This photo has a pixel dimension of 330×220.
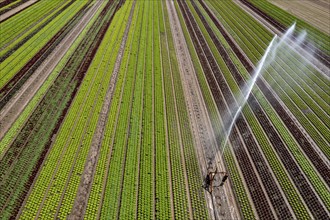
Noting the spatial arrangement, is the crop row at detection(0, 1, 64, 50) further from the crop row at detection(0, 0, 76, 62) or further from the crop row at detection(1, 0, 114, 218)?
the crop row at detection(1, 0, 114, 218)

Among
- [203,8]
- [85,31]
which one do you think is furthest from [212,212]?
[203,8]

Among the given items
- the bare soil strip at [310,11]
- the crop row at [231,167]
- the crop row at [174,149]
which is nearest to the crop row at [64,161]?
the crop row at [174,149]

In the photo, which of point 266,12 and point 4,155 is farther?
point 266,12

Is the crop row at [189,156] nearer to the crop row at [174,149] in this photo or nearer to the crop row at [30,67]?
the crop row at [174,149]

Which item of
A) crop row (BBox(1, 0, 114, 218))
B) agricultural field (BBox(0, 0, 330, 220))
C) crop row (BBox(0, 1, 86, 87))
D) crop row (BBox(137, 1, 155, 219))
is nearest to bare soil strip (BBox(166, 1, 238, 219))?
agricultural field (BBox(0, 0, 330, 220))

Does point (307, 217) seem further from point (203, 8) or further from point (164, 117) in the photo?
point (203, 8)

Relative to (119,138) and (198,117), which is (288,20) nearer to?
(198,117)
